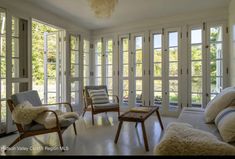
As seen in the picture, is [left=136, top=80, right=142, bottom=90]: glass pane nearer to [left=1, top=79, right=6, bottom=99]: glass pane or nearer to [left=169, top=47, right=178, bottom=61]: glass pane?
[left=169, top=47, right=178, bottom=61]: glass pane

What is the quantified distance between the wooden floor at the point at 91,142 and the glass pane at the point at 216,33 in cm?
239

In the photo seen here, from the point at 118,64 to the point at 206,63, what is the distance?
2.35 meters

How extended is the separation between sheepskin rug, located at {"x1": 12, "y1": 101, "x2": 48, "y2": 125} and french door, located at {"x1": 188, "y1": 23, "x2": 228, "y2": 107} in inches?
137

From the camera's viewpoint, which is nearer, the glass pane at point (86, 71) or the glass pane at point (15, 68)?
the glass pane at point (15, 68)

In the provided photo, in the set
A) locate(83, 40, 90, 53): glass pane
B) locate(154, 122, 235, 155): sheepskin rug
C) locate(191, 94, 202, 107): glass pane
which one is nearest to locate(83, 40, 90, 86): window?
locate(83, 40, 90, 53): glass pane


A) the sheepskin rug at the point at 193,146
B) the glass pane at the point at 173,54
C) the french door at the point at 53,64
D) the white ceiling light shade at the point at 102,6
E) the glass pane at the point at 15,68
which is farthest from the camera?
the french door at the point at 53,64

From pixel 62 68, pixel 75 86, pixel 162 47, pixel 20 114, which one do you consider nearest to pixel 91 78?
pixel 75 86

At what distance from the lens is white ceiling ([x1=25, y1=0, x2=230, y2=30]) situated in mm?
3709

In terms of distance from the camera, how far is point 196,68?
4.38 m

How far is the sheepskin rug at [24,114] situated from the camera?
2428 mm

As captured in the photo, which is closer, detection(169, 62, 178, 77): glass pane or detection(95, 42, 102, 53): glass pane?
detection(169, 62, 178, 77): glass pane

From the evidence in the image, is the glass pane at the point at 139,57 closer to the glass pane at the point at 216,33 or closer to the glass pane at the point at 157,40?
the glass pane at the point at 157,40

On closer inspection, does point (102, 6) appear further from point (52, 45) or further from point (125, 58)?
point (52, 45)

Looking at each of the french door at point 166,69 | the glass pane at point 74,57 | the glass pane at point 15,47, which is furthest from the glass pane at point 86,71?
the glass pane at point 15,47
